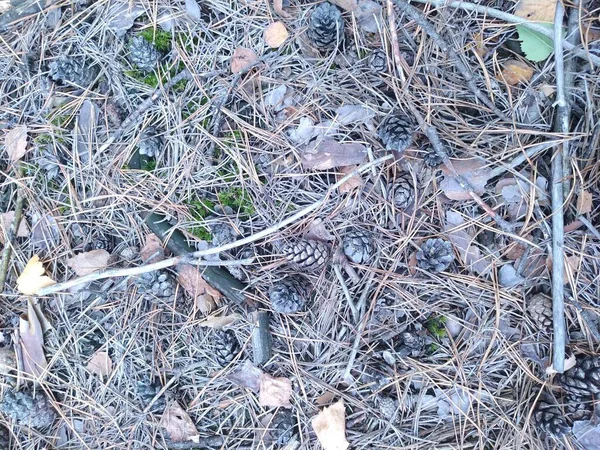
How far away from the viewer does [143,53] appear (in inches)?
73.1

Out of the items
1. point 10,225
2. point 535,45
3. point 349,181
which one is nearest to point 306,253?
point 349,181

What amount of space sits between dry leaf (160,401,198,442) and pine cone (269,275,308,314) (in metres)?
0.61

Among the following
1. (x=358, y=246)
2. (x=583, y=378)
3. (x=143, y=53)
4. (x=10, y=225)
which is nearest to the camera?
(x=583, y=378)

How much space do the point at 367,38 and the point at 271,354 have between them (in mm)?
1358

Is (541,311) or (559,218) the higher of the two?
(559,218)

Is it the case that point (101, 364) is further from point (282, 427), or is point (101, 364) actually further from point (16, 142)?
point (16, 142)

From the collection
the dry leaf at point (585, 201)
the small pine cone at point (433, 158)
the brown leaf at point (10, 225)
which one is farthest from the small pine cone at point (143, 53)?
the dry leaf at point (585, 201)

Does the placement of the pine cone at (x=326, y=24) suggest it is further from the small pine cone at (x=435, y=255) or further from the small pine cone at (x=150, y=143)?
the small pine cone at (x=435, y=255)

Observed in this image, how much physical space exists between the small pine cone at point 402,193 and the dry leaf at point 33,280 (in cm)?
150

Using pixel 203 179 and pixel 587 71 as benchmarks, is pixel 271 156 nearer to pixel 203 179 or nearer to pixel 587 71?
pixel 203 179

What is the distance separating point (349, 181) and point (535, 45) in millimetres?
882

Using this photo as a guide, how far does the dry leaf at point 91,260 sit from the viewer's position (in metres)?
1.89

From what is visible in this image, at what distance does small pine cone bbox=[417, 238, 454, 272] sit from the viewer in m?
1.74

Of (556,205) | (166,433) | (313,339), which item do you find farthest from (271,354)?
(556,205)
